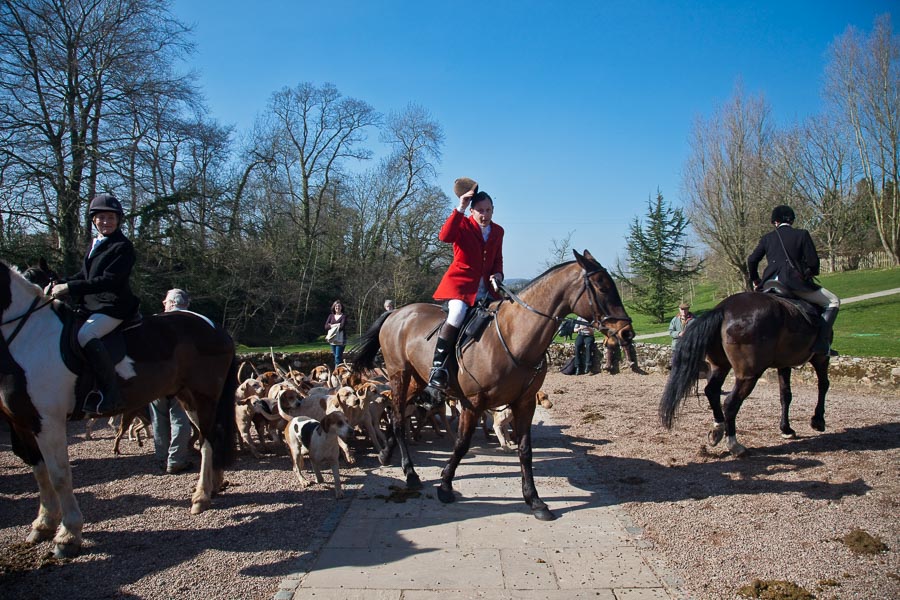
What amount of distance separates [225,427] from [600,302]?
12.4 ft

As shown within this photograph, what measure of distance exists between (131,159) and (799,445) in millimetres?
15172

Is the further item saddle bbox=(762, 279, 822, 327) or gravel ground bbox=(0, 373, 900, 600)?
saddle bbox=(762, 279, 822, 327)

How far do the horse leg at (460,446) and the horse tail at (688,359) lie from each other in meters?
2.62

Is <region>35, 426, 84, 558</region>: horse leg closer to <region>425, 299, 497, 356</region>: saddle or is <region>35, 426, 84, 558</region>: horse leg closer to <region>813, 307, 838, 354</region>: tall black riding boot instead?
<region>425, 299, 497, 356</region>: saddle

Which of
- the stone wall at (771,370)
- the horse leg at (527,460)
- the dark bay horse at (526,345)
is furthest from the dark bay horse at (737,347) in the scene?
the stone wall at (771,370)

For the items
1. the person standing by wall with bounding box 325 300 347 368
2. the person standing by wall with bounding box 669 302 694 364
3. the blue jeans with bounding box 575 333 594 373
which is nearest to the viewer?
the person standing by wall with bounding box 669 302 694 364


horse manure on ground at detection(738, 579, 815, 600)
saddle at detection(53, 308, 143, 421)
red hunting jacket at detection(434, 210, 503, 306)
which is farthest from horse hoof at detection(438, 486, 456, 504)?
saddle at detection(53, 308, 143, 421)

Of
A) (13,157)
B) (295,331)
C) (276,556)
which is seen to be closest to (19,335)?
(276,556)

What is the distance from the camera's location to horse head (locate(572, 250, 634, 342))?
448 centimetres

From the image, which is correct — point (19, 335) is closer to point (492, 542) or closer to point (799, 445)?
point (492, 542)

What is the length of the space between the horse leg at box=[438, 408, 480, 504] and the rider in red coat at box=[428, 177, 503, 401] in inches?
13.6

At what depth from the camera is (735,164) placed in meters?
27.0

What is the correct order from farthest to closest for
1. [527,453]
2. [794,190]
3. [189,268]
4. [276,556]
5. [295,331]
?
[794,190] → [295,331] → [189,268] → [527,453] → [276,556]

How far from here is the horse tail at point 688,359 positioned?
21.3 ft
